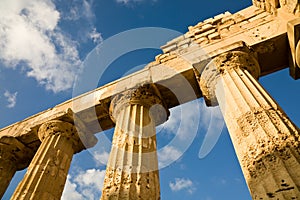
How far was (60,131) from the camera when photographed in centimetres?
1166

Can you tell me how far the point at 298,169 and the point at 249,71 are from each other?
4.99 m

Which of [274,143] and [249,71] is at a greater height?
[249,71]

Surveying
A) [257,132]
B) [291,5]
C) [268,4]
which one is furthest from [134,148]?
[268,4]

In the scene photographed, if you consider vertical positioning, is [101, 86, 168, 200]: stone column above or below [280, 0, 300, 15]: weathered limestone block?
below

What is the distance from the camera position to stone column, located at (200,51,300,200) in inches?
184

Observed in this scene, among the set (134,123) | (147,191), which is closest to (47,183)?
(134,123)

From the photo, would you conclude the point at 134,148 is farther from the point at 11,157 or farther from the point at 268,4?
the point at 11,157

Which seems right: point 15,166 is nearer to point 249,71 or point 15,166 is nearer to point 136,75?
point 136,75

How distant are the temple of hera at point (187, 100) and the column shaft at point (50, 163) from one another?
0.04m

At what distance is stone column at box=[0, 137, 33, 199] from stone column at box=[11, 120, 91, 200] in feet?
5.57

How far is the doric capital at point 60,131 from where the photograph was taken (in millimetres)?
11617

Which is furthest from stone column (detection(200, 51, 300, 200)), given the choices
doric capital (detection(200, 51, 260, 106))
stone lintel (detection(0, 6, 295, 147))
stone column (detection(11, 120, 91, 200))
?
stone column (detection(11, 120, 91, 200))

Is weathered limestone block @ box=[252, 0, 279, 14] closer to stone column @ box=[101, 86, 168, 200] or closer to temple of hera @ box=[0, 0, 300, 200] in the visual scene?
temple of hera @ box=[0, 0, 300, 200]

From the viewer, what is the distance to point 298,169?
4.61 metres
